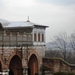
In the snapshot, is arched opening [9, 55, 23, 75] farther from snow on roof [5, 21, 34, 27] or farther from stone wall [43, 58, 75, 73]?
snow on roof [5, 21, 34, 27]

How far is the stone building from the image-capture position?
32.5 meters

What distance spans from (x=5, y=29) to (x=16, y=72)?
5.40 m

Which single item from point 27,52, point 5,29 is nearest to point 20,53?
point 27,52

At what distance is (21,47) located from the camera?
33750 millimetres

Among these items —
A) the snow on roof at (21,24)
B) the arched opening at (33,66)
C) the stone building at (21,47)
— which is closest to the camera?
the stone building at (21,47)

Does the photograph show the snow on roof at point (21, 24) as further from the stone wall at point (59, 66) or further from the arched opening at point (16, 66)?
the stone wall at point (59, 66)

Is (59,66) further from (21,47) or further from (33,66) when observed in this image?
(21,47)

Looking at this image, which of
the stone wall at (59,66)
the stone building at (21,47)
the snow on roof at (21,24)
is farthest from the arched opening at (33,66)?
the snow on roof at (21,24)

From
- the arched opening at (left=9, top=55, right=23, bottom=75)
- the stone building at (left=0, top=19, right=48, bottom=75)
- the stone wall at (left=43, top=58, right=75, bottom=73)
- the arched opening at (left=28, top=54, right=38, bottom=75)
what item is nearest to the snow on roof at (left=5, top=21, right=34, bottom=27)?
the stone building at (left=0, top=19, right=48, bottom=75)

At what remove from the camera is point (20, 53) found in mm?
33625

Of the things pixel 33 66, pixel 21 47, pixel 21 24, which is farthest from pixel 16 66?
pixel 21 24

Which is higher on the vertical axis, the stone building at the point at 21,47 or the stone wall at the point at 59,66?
the stone building at the point at 21,47

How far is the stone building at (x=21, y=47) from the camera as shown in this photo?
32531 mm

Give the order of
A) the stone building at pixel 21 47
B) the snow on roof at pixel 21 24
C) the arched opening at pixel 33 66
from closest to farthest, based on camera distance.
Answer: the stone building at pixel 21 47 → the snow on roof at pixel 21 24 → the arched opening at pixel 33 66
